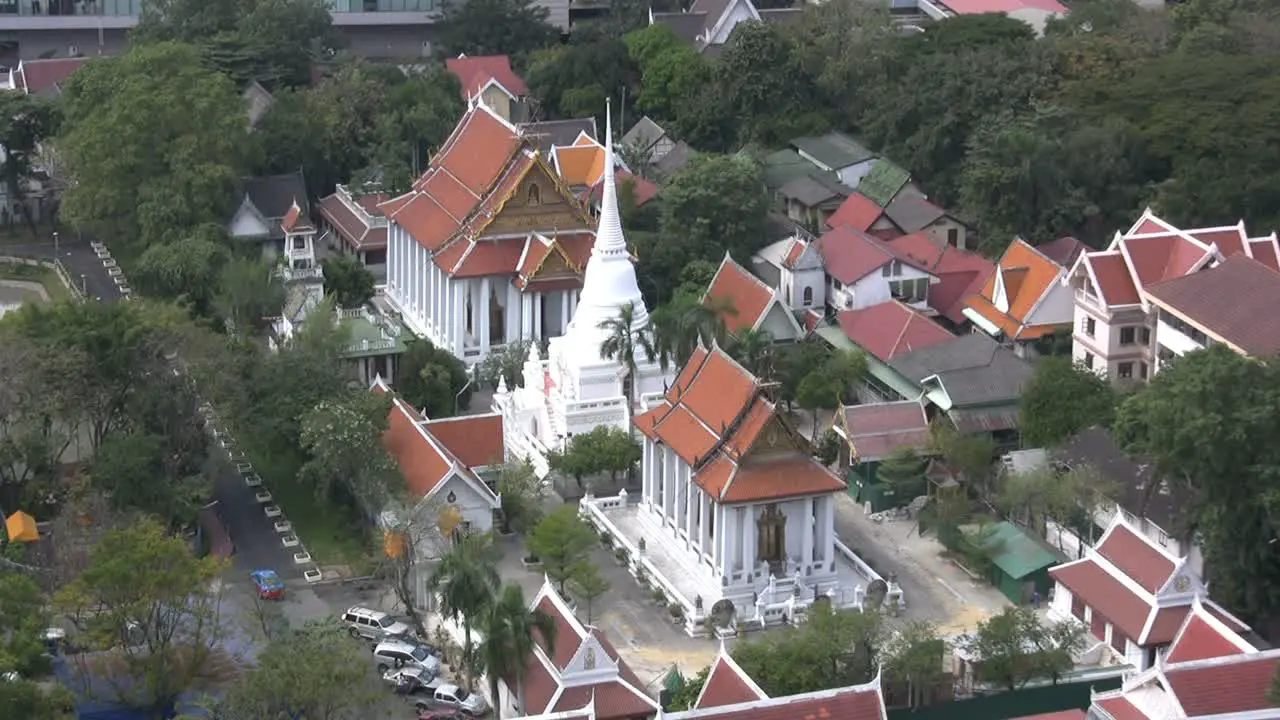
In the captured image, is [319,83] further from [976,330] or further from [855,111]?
[976,330]

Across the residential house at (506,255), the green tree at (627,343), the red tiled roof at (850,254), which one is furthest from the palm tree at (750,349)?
the red tiled roof at (850,254)

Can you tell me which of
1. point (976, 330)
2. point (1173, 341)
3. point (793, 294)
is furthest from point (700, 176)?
point (1173, 341)

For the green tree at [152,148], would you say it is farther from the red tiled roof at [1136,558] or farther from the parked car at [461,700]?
the red tiled roof at [1136,558]

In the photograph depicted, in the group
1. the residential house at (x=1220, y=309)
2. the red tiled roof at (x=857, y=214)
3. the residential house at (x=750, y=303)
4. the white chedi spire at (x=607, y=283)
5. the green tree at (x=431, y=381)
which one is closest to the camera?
the residential house at (x=1220, y=309)

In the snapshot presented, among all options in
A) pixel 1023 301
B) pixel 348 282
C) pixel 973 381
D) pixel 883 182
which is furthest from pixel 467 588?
pixel 883 182

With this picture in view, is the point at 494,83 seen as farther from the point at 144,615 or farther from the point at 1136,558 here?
the point at 144,615

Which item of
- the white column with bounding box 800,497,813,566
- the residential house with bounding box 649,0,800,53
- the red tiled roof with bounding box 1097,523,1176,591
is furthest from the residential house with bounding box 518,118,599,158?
the red tiled roof with bounding box 1097,523,1176,591
